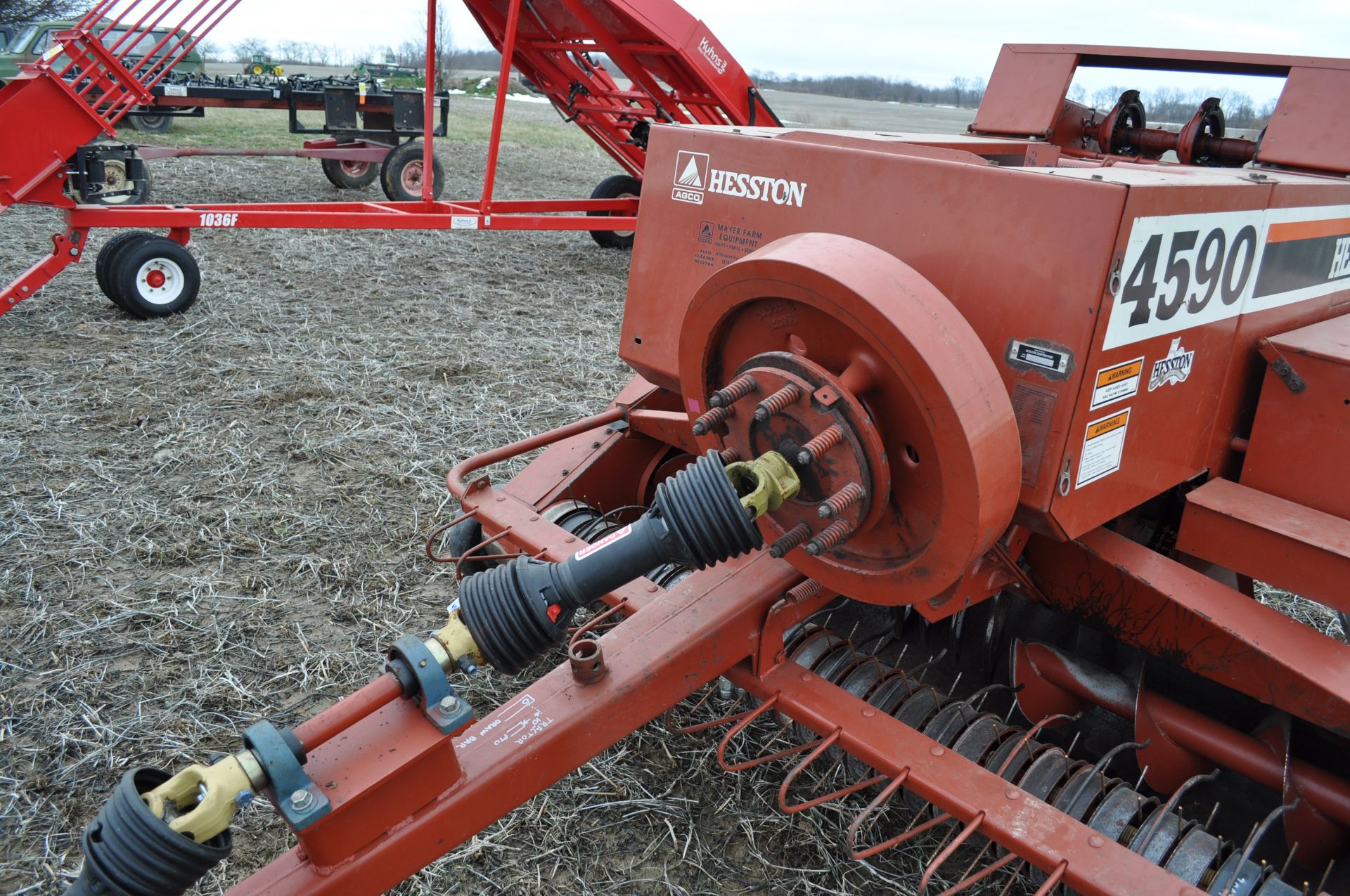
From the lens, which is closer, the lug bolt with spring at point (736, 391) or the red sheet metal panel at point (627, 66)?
the lug bolt with spring at point (736, 391)

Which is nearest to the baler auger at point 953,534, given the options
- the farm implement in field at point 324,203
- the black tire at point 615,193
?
the farm implement in field at point 324,203

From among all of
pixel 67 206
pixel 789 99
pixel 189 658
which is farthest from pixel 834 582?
pixel 789 99

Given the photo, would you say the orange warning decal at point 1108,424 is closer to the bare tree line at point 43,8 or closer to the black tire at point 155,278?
the black tire at point 155,278

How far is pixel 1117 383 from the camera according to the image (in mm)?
1853

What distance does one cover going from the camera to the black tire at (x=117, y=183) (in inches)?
245

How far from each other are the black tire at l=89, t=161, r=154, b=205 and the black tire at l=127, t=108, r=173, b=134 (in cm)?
696

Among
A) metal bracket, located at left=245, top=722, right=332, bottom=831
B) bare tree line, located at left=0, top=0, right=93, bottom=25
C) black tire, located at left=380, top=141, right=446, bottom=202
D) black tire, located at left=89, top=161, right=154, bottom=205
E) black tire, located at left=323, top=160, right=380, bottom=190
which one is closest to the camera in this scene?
metal bracket, located at left=245, top=722, right=332, bottom=831

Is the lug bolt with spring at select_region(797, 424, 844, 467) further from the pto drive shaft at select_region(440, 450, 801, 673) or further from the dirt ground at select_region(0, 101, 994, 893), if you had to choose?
the dirt ground at select_region(0, 101, 994, 893)

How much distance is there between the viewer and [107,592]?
3.25 meters

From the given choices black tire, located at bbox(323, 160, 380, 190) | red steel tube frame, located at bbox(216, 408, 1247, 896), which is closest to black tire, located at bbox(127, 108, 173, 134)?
black tire, located at bbox(323, 160, 380, 190)

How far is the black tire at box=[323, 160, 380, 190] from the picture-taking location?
35.8 ft

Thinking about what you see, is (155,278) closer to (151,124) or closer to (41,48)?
(151,124)

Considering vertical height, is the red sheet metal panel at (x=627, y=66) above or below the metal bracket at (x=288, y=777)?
above

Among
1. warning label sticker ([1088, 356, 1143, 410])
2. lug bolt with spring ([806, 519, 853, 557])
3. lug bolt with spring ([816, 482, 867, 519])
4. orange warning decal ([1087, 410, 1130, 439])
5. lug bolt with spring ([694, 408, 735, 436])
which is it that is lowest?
lug bolt with spring ([806, 519, 853, 557])
